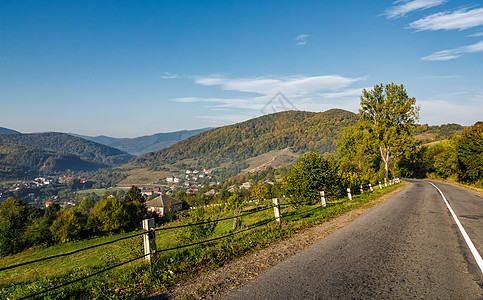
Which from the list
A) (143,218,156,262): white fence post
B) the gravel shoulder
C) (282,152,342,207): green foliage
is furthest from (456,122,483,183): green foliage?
(143,218,156,262): white fence post

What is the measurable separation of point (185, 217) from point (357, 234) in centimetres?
858

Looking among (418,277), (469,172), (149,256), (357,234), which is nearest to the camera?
(418,277)

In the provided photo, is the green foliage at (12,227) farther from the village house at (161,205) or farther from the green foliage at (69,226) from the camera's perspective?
the village house at (161,205)

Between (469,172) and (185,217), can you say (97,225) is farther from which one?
(469,172)

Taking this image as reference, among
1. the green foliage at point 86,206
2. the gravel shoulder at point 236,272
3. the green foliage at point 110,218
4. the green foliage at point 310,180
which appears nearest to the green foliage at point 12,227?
the green foliage at point 110,218

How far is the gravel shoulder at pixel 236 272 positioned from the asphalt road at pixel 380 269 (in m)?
0.26

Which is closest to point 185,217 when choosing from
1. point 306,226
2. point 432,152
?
point 306,226

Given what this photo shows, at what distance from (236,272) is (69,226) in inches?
2211

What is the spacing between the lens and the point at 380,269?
17.3 feet

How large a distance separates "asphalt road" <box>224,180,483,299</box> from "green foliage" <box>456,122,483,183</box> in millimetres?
33730

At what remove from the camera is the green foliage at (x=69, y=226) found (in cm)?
4784

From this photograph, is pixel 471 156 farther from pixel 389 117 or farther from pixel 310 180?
pixel 310 180

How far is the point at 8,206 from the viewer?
173 ft

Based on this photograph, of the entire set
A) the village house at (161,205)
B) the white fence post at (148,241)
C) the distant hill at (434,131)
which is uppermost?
the distant hill at (434,131)
